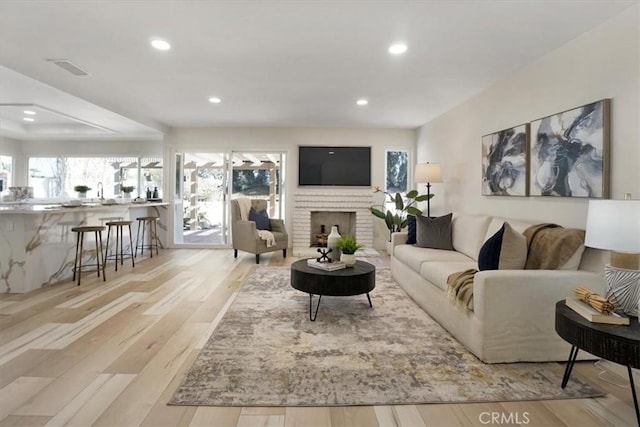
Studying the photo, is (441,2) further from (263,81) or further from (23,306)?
(23,306)

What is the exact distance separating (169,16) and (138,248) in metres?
4.96

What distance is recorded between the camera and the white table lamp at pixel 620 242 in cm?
177

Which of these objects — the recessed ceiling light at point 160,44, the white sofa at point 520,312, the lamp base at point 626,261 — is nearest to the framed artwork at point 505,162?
the white sofa at point 520,312

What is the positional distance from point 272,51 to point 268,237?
3.16 meters

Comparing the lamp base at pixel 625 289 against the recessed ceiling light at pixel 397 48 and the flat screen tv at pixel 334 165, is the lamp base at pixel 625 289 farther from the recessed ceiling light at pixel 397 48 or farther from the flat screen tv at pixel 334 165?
the flat screen tv at pixel 334 165

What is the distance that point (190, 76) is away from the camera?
3979mm

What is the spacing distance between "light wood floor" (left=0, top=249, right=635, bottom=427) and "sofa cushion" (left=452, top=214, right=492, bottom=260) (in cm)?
153

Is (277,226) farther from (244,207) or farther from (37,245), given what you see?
(37,245)

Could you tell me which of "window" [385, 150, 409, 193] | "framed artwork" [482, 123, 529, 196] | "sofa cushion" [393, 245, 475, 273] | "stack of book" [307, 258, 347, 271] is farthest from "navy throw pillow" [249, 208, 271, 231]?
"framed artwork" [482, 123, 529, 196]

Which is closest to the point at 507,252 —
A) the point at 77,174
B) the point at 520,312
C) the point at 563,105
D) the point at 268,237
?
the point at 520,312

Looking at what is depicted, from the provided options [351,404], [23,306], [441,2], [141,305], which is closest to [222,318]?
[141,305]

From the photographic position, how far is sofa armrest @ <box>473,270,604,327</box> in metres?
2.32

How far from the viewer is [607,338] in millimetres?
1664

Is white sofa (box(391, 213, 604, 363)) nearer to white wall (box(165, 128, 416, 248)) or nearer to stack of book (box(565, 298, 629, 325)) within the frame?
stack of book (box(565, 298, 629, 325))
